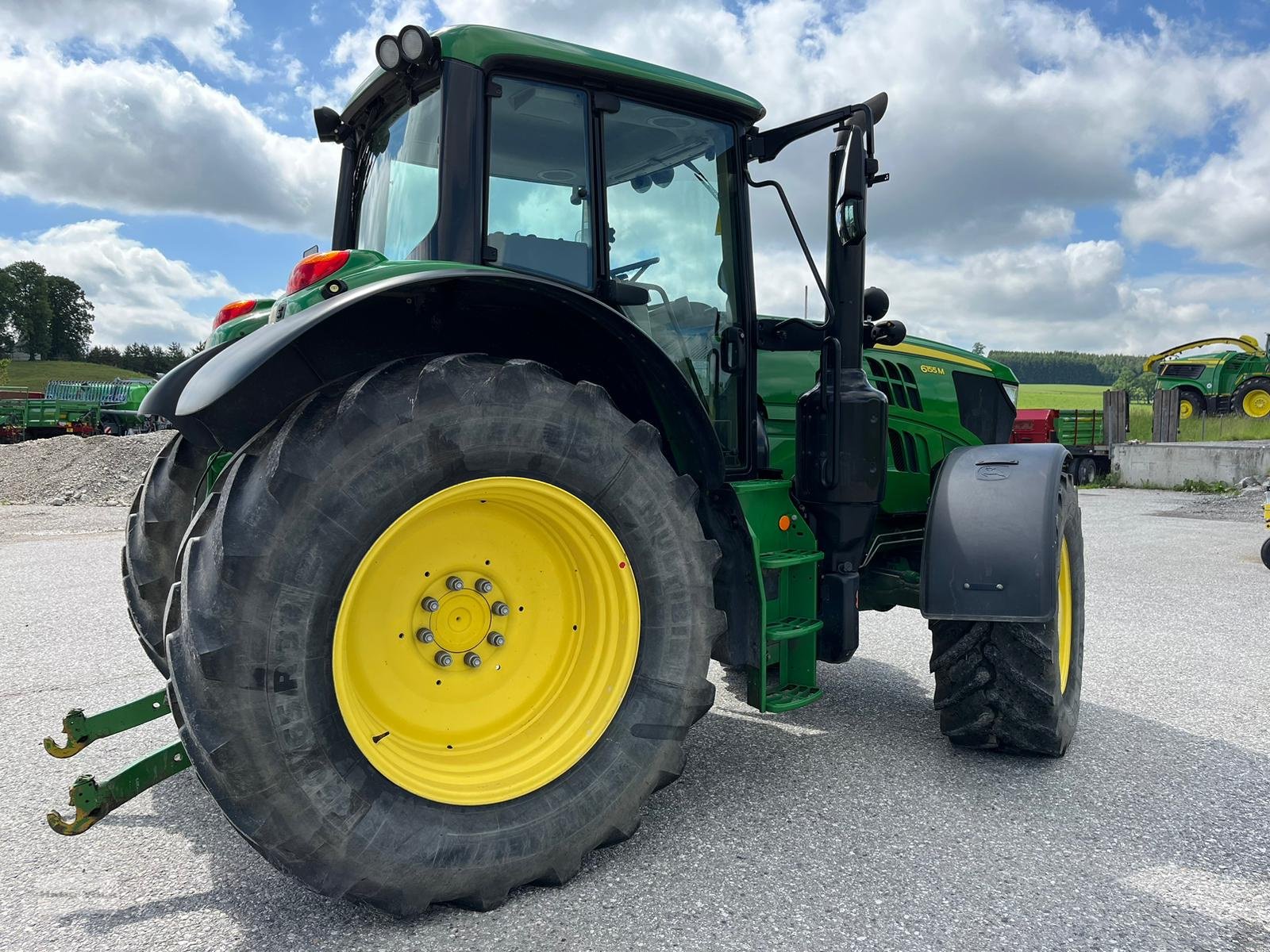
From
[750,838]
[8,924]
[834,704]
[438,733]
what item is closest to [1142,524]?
[834,704]

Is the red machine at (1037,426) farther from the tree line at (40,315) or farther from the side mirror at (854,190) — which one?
the tree line at (40,315)

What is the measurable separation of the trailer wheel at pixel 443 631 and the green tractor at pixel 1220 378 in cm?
2824

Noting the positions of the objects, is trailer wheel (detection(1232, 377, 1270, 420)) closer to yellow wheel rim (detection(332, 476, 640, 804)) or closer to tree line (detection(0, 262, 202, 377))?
yellow wheel rim (detection(332, 476, 640, 804))

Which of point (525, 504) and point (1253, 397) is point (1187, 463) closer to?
point (1253, 397)

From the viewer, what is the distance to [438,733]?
256 centimetres

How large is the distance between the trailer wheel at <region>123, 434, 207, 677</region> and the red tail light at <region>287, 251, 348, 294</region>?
1.15 meters

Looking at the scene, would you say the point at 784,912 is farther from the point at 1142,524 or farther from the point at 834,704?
the point at 1142,524

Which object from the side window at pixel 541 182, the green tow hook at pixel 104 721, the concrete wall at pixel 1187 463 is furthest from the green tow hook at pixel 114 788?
the concrete wall at pixel 1187 463

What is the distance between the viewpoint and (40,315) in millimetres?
74500

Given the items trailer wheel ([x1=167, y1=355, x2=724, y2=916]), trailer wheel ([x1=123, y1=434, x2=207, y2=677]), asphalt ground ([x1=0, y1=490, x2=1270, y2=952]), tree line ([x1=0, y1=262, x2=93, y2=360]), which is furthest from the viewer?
tree line ([x1=0, y1=262, x2=93, y2=360])

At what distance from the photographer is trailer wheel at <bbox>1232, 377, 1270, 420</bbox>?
26.7 metres

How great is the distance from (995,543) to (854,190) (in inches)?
54.0

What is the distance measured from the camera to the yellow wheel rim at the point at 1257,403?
87.6 feet

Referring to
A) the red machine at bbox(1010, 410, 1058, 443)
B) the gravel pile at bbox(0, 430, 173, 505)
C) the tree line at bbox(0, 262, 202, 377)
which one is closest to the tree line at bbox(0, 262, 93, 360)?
the tree line at bbox(0, 262, 202, 377)
